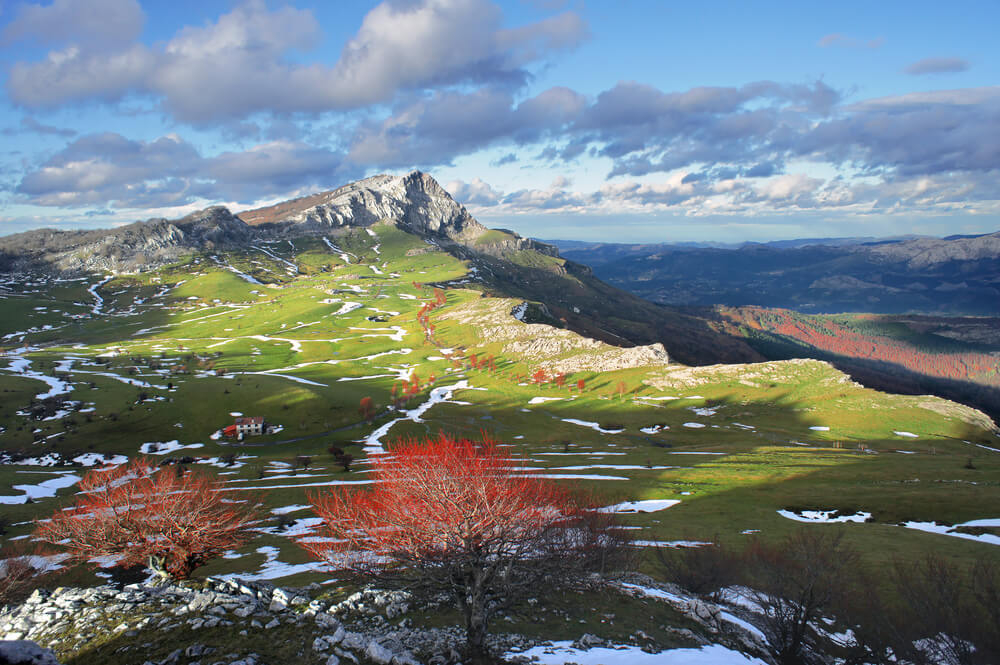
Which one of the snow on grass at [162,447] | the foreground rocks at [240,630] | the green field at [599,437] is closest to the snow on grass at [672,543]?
the green field at [599,437]

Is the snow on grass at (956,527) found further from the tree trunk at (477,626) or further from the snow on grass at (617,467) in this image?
the tree trunk at (477,626)

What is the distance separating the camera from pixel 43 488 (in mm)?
83500

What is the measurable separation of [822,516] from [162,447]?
5325 inches

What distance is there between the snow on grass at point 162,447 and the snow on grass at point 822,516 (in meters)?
125

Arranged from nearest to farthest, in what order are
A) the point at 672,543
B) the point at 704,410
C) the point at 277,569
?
the point at 277,569, the point at 672,543, the point at 704,410

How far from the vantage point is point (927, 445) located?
405 ft

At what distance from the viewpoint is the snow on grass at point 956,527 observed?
5216 centimetres

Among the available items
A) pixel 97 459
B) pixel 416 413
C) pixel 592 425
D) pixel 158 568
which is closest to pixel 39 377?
pixel 97 459

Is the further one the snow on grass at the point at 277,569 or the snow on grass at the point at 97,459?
the snow on grass at the point at 97,459

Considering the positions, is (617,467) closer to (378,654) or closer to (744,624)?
(744,624)

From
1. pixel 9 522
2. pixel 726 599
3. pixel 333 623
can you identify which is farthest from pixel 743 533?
pixel 9 522

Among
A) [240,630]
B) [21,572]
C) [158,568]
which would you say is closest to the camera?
[240,630]

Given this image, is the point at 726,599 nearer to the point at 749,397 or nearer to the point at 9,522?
the point at 9,522

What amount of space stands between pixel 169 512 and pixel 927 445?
536 ft
